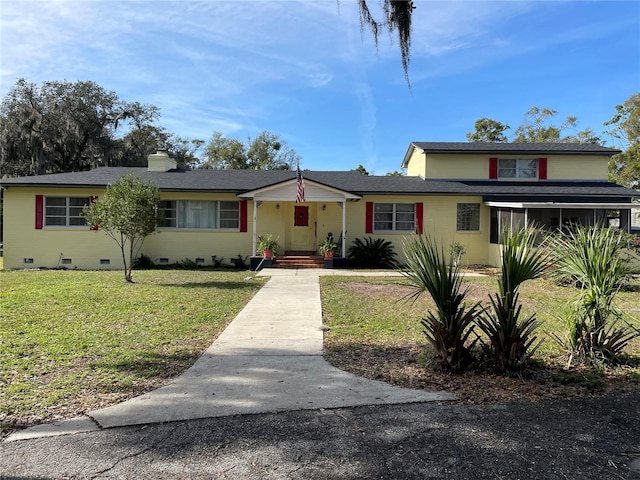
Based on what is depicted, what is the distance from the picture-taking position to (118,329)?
644cm

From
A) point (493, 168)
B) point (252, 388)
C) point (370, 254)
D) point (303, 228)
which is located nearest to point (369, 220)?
point (370, 254)

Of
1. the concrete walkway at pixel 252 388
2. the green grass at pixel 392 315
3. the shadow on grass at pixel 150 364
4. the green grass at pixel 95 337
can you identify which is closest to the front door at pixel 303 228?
the green grass at pixel 392 315

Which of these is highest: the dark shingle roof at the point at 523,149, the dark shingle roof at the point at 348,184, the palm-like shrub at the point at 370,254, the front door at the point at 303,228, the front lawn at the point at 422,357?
the dark shingle roof at the point at 523,149

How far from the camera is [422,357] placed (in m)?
5.04

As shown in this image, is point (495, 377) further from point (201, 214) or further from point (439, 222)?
point (201, 214)

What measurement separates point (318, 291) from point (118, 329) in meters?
4.88

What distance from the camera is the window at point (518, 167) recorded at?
18.8 metres

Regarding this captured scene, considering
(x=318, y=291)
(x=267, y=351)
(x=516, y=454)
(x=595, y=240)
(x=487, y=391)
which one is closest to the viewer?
(x=516, y=454)

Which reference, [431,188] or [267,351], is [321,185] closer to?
[431,188]

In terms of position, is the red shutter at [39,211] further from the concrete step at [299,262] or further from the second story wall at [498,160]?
the second story wall at [498,160]

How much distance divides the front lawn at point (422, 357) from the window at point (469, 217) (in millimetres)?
7693

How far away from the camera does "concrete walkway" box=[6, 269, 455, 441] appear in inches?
138

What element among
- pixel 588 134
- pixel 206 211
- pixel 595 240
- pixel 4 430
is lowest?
pixel 4 430

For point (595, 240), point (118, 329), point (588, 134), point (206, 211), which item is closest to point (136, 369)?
point (118, 329)
